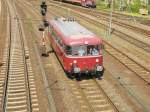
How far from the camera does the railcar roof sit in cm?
2264

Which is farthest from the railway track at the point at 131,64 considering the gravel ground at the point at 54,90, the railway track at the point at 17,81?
the railway track at the point at 17,81

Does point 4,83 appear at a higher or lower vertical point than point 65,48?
lower

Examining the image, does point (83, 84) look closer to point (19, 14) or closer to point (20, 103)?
point (20, 103)

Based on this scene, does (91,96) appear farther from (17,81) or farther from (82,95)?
(17,81)

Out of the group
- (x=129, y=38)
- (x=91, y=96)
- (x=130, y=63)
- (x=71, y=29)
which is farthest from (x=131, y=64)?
(x=129, y=38)

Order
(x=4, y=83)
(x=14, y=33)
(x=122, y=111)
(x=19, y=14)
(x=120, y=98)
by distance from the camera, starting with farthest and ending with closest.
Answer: (x=19, y=14)
(x=14, y=33)
(x=4, y=83)
(x=120, y=98)
(x=122, y=111)

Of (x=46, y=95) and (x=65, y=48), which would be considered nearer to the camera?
(x=46, y=95)

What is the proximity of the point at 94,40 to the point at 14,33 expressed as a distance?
60.8 feet

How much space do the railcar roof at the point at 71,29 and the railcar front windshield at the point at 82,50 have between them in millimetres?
869

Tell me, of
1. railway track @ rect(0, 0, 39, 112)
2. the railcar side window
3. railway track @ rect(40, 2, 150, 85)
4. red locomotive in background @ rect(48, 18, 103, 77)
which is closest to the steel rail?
railway track @ rect(40, 2, 150, 85)

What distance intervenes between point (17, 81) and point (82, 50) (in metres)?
4.91

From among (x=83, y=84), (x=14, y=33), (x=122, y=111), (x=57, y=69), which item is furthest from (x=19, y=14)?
(x=122, y=111)

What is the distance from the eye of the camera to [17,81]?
869 inches

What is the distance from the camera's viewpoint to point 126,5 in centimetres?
7162
